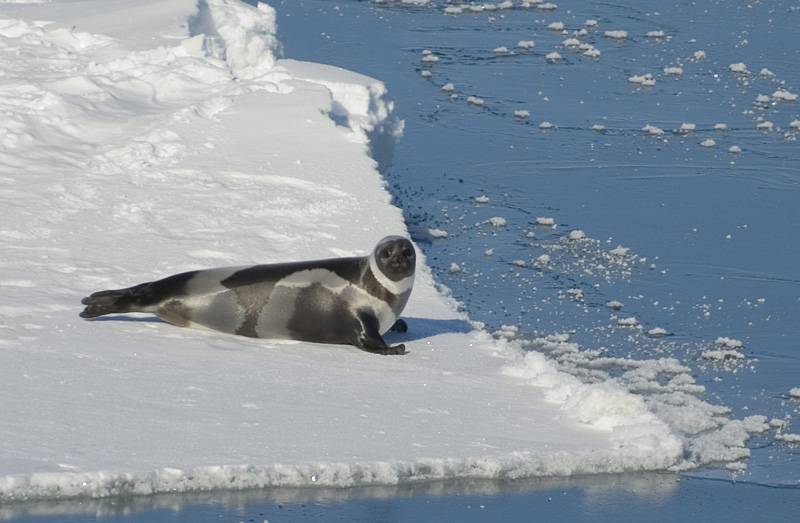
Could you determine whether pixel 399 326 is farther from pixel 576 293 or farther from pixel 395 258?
pixel 576 293

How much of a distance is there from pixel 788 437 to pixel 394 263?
165cm

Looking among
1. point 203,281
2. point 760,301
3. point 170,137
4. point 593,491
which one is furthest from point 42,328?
point 760,301

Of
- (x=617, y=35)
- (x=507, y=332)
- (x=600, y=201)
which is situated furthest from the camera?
(x=617, y=35)

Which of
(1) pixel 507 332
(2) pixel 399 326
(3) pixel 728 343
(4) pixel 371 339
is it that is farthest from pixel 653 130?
(4) pixel 371 339

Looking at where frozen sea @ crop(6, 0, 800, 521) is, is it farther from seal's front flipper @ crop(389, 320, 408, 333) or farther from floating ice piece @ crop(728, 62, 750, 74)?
seal's front flipper @ crop(389, 320, 408, 333)

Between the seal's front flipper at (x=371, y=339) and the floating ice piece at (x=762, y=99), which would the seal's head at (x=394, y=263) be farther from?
the floating ice piece at (x=762, y=99)

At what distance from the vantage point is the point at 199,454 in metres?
4.98

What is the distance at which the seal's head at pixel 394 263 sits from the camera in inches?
254

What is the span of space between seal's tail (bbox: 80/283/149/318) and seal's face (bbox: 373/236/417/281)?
0.95 m

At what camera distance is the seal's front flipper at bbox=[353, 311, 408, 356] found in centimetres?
634

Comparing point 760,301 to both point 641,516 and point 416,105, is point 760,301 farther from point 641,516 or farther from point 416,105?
point 416,105

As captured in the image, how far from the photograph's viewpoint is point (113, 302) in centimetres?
642

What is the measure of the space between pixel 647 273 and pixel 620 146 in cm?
255

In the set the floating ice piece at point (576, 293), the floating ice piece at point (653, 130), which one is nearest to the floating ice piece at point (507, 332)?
the floating ice piece at point (576, 293)
